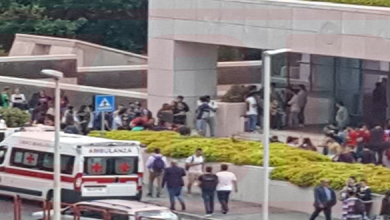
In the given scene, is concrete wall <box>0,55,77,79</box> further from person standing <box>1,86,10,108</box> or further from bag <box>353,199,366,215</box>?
bag <box>353,199,366,215</box>

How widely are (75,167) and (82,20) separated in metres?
26.4

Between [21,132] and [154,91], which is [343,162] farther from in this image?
[154,91]

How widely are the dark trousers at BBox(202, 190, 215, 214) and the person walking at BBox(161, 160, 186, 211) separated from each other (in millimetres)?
623

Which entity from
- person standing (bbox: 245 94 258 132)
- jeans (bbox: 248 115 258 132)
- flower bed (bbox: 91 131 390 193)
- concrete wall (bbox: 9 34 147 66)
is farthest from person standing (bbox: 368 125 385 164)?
concrete wall (bbox: 9 34 147 66)

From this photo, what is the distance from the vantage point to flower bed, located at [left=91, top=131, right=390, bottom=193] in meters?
31.9

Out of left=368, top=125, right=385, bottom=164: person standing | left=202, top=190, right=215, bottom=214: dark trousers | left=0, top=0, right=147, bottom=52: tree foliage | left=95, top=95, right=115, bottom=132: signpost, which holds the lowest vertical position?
left=202, top=190, right=215, bottom=214: dark trousers

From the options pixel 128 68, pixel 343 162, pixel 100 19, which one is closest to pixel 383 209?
pixel 343 162

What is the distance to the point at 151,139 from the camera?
36.4 meters

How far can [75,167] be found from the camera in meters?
31.2

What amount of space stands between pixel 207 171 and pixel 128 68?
18239 mm

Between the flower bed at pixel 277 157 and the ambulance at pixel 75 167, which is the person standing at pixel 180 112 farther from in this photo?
the ambulance at pixel 75 167

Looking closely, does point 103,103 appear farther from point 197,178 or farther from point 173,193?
point 173,193

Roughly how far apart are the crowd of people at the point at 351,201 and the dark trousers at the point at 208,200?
2.35 m

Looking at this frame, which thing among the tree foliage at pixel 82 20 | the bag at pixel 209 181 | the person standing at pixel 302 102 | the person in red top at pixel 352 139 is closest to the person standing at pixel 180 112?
the person standing at pixel 302 102
